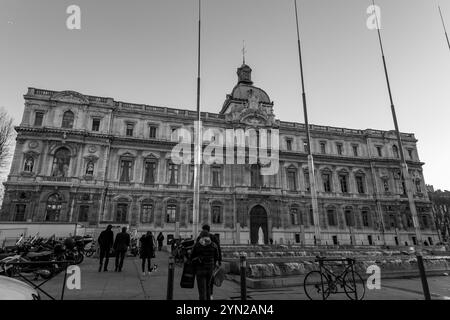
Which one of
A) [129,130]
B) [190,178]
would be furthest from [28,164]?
[190,178]

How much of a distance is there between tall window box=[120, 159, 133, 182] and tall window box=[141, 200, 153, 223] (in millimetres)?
3481

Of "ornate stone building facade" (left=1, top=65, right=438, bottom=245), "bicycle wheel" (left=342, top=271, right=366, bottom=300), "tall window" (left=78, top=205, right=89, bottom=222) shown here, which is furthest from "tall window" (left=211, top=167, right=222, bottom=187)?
"bicycle wheel" (left=342, top=271, right=366, bottom=300)

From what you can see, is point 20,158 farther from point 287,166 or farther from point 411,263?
point 411,263

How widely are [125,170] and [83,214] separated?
6.60 meters

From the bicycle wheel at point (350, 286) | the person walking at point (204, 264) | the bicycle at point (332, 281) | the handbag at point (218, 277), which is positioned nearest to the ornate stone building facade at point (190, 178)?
the handbag at point (218, 277)

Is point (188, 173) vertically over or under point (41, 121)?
under

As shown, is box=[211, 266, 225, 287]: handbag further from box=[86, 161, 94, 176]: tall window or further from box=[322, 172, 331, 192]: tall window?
box=[322, 172, 331, 192]: tall window

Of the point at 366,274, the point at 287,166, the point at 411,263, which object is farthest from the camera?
the point at 287,166

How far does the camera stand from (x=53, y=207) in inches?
1136

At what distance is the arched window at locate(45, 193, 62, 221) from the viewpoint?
28.4 m
